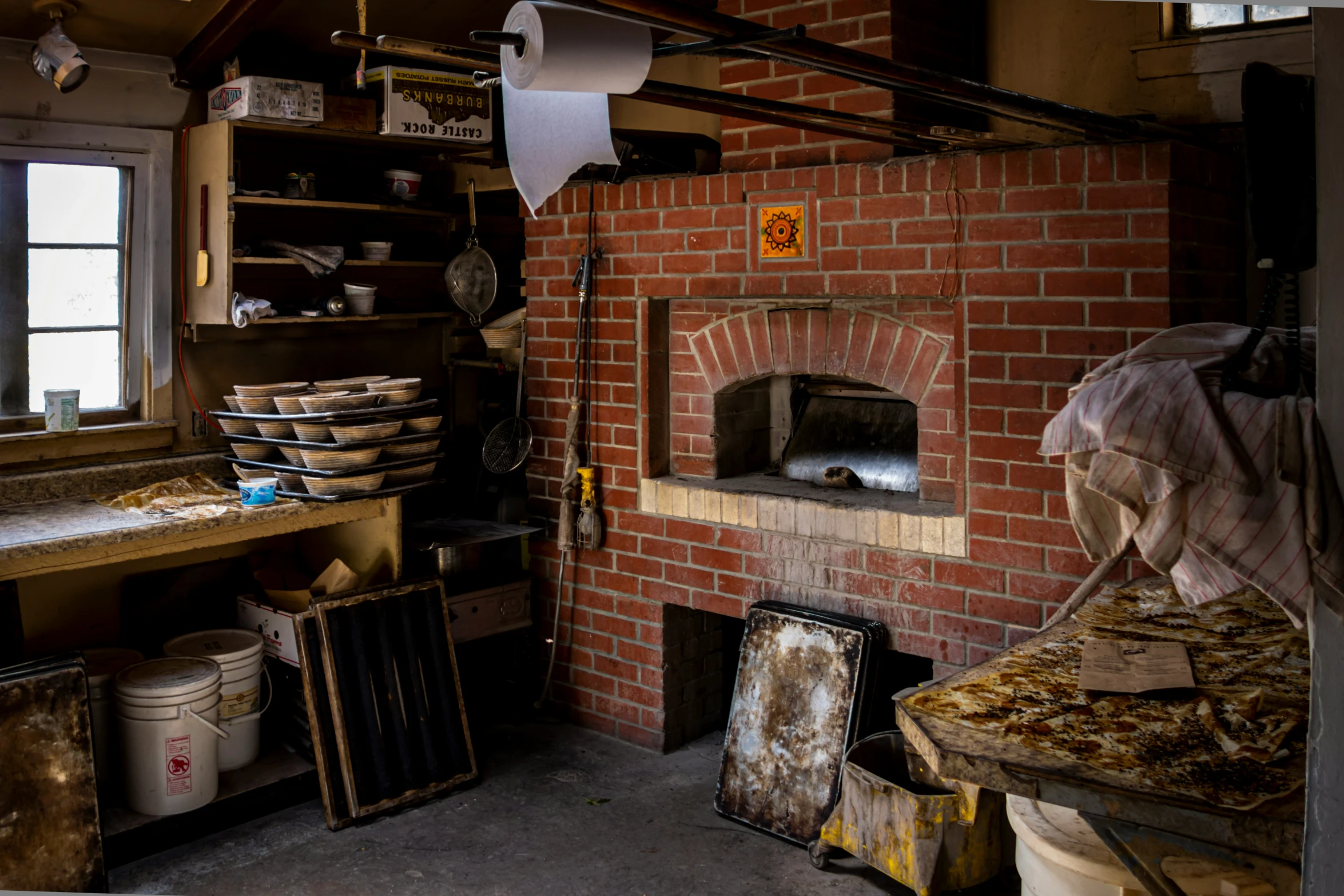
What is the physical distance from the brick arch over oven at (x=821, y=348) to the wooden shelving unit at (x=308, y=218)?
1414 millimetres

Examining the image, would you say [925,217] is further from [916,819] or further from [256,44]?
[256,44]

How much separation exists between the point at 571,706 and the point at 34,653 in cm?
185

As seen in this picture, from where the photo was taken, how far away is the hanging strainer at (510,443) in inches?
169

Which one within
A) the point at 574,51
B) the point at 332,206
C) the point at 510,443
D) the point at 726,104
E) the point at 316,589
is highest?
the point at 332,206

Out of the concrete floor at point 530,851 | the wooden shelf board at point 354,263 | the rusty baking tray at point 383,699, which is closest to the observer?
the concrete floor at point 530,851

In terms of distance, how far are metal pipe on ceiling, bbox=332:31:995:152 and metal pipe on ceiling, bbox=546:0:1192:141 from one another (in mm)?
170

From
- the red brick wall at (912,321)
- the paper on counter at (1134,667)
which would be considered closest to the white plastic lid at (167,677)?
the red brick wall at (912,321)

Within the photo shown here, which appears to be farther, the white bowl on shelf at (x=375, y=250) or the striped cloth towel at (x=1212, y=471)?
the white bowl on shelf at (x=375, y=250)

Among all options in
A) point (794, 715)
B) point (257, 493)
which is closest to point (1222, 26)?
point (794, 715)

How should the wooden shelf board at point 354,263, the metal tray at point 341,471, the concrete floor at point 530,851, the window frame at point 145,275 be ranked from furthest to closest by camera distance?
the wooden shelf board at point 354,263 → the window frame at point 145,275 → the metal tray at point 341,471 → the concrete floor at point 530,851

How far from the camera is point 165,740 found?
3408 mm

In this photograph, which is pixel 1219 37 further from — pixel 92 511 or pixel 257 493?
pixel 92 511

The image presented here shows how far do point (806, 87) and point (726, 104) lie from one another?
4.94 ft

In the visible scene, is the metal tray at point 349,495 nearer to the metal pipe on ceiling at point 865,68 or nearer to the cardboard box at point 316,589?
the cardboard box at point 316,589
